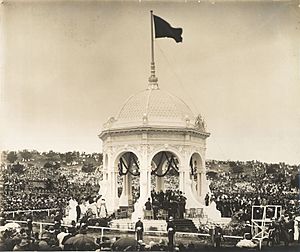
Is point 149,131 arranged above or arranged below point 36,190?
above

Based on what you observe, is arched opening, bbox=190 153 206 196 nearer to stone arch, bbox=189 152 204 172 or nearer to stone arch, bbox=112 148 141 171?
stone arch, bbox=189 152 204 172

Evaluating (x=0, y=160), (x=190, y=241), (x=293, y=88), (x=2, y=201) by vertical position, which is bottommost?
(x=190, y=241)

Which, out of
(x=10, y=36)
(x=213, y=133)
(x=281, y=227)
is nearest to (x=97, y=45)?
(x=10, y=36)

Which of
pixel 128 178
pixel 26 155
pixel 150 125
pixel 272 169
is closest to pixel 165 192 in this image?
pixel 128 178

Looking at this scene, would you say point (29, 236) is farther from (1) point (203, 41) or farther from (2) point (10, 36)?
(1) point (203, 41)

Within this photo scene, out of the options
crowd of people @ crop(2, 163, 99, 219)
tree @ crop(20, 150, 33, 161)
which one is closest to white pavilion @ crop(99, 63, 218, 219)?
crowd of people @ crop(2, 163, 99, 219)

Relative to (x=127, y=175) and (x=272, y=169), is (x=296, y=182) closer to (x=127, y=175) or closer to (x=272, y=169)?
(x=272, y=169)

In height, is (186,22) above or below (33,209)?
above
